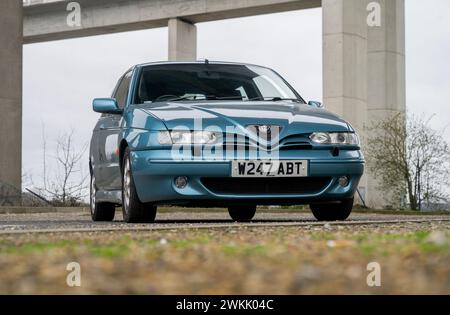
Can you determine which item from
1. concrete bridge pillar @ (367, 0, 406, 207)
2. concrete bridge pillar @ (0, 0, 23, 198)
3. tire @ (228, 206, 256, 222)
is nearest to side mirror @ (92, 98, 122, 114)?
tire @ (228, 206, 256, 222)

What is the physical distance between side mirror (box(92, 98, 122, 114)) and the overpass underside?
1063 centimetres

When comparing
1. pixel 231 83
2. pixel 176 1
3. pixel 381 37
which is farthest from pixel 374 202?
pixel 231 83

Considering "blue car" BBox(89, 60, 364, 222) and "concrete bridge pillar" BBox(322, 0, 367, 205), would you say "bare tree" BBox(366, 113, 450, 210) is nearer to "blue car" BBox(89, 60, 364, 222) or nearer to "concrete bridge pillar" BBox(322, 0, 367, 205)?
"concrete bridge pillar" BBox(322, 0, 367, 205)

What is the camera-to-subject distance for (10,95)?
19188 mm

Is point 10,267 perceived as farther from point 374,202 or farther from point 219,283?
point 374,202

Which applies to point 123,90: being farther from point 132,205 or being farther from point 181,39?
point 181,39

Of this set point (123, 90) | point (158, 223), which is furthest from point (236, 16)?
point (158, 223)

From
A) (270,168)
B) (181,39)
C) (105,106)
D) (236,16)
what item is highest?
(236,16)

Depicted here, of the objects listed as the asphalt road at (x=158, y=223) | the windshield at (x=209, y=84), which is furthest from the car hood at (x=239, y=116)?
the asphalt road at (x=158, y=223)

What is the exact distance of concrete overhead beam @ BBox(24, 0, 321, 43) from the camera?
106 feet

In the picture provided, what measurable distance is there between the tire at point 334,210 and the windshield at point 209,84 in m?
1.13

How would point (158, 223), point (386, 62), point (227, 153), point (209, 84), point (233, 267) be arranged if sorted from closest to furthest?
1. point (233, 267)
2. point (227, 153)
3. point (158, 223)
4. point (209, 84)
5. point (386, 62)

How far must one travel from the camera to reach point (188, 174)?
7.59 meters

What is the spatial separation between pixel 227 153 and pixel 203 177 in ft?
0.93
